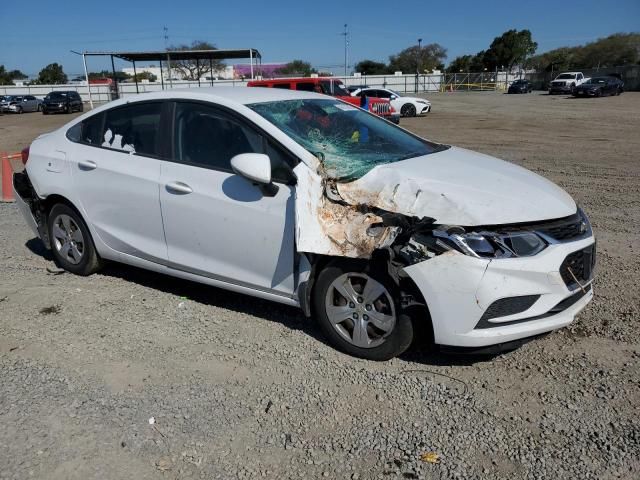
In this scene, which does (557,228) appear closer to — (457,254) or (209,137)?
(457,254)

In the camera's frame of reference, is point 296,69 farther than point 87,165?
Yes

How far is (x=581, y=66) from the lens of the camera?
74.5m

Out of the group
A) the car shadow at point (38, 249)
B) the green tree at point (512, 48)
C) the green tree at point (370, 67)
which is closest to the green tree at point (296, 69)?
the green tree at point (370, 67)

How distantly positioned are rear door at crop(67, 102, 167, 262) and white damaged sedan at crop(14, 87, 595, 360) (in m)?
0.01

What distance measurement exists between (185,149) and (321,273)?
4.67ft

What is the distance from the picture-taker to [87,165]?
4410mm

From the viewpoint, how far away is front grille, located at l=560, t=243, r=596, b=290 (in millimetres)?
3037

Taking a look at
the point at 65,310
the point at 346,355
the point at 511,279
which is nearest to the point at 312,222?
the point at 346,355

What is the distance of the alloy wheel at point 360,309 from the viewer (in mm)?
3223

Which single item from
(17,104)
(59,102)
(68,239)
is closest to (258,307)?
(68,239)

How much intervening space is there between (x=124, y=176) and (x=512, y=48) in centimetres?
9374

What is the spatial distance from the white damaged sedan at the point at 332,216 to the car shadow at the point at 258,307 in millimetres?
182

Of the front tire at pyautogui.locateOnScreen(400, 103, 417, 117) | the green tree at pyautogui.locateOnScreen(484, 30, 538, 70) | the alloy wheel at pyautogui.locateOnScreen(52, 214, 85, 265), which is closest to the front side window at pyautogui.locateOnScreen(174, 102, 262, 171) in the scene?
the alloy wheel at pyautogui.locateOnScreen(52, 214, 85, 265)

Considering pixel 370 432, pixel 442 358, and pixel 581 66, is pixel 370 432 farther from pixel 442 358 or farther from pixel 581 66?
pixel 581 66
